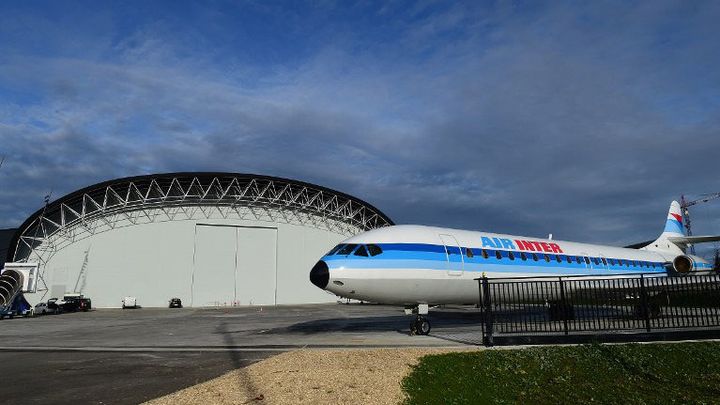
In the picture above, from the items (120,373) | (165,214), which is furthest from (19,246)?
(120,373)

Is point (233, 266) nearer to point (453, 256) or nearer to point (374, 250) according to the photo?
point (453, 256)

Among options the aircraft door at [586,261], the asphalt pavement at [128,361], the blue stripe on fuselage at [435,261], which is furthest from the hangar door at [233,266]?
the blue stripe on fuselage at [435,261]

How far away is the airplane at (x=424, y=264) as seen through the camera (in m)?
15.3

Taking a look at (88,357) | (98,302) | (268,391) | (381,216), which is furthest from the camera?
(381,216)

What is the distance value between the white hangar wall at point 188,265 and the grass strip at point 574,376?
4927cm

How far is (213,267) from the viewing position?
56.1 meters

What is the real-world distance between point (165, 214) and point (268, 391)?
174 ft

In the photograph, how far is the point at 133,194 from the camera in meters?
57.5

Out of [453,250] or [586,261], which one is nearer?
[453,250]

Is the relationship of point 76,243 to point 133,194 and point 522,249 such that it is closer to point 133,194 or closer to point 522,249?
point 133,194

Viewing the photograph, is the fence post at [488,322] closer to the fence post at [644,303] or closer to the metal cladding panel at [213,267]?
the fence post at [644,303]

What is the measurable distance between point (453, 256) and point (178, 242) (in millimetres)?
45610

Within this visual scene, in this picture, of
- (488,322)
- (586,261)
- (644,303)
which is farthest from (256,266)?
(644,303)

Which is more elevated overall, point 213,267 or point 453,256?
point 213,267
